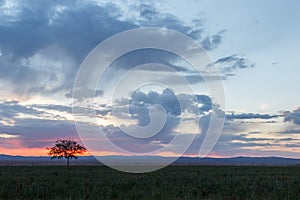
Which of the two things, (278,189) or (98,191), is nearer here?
(98,191)

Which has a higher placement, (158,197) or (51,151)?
(51,151)

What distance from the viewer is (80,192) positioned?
24.2 m

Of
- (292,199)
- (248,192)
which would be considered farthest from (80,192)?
(292,199)

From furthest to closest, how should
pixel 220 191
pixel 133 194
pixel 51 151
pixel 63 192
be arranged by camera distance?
pixel 51 151
pixel 220 191
pixel 63 192
pixel 133 194

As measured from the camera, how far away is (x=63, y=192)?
81.8 ft

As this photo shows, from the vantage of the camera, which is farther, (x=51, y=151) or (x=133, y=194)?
(x=51, y=151)

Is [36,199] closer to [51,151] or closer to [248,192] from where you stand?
[248,192]

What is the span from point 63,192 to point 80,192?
133cm

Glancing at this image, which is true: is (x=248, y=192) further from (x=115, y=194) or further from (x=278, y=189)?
(x=115, y=194)

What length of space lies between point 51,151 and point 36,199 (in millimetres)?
95436

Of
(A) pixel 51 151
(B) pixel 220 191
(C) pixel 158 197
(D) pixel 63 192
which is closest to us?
(C) pixel 158 197

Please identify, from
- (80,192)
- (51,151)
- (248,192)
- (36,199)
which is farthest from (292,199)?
(51,151)

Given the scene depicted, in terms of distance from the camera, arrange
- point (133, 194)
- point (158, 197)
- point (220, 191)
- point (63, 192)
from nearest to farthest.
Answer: point (158, 197), point (133, 194), point (63, 192), point (220, 191)

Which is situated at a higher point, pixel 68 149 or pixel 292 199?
pixel 68 149
